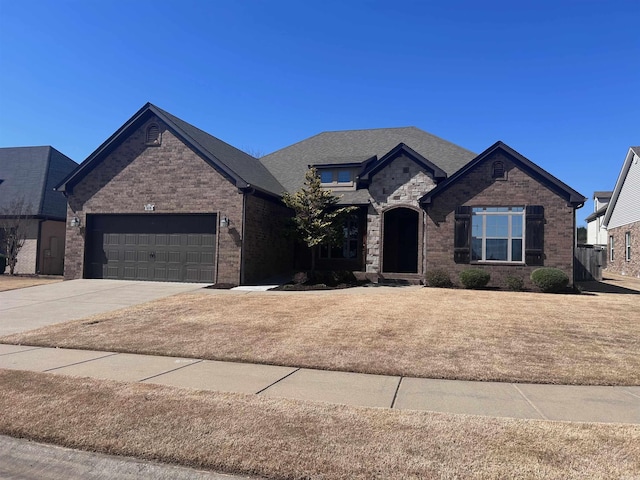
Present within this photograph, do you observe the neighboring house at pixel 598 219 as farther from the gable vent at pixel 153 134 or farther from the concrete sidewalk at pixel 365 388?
the concrete sidewalk at pixel 365 388

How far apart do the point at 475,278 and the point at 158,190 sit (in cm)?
1357

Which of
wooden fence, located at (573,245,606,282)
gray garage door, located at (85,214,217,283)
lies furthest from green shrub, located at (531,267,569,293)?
gray garage door, located at (85,214,217,283)

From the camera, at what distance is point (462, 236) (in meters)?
17.5

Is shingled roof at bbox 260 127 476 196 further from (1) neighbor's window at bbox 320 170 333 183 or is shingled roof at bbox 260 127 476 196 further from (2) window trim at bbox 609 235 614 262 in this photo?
(2) window trim at bbox 609 235 614 262

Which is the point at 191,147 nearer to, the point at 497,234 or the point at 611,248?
the point at 497,234

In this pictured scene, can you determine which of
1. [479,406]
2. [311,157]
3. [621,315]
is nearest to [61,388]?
[479,406]

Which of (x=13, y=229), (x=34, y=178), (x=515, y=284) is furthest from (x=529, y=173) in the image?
(x=34, y=178)

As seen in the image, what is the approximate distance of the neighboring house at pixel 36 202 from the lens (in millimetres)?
22562

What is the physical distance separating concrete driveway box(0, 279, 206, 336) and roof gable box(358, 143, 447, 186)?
8.73 m

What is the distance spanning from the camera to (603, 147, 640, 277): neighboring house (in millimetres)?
27062

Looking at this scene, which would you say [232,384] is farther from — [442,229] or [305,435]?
[442,229]

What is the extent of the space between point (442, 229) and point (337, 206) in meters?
5.20

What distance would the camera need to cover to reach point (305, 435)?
4.02 meters

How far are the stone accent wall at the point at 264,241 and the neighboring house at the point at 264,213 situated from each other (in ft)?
0.27
